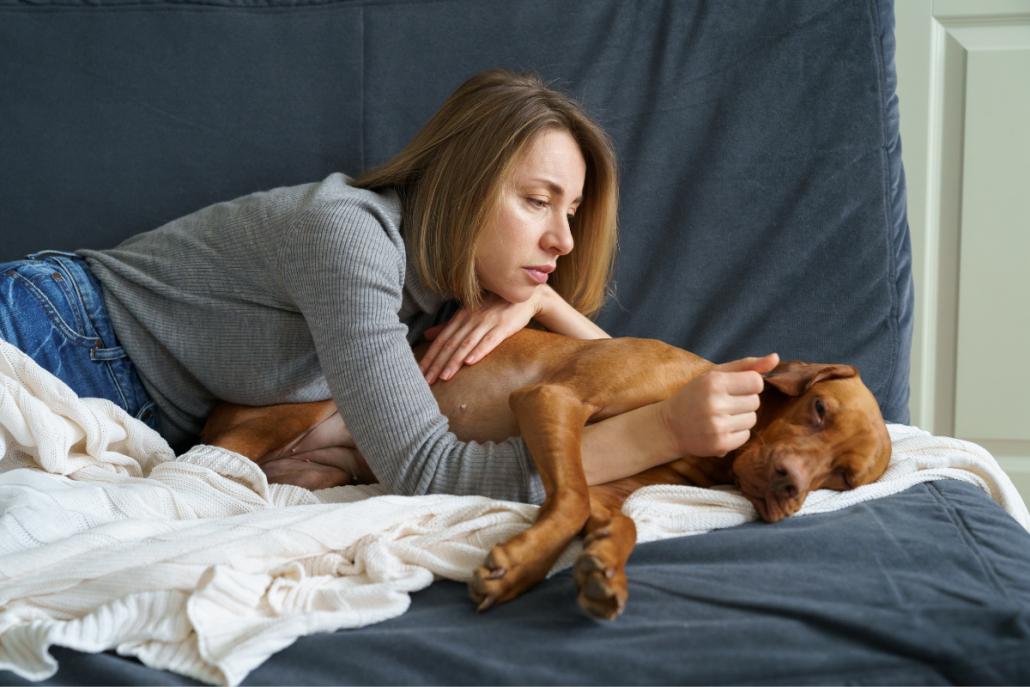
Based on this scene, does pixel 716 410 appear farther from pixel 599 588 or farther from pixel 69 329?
pixel 69 329

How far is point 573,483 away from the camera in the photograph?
5.14 ft

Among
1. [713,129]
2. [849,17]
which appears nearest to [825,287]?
[713,129]

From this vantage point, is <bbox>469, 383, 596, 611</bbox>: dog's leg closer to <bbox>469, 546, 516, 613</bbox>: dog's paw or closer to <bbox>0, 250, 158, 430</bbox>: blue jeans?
<bbox>469, 546, 516, 613</bbox>: dog's paw

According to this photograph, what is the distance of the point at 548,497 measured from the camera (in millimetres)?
1550

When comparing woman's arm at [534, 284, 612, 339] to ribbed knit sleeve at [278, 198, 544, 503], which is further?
woman's arm at [534, 284, 612, 339]

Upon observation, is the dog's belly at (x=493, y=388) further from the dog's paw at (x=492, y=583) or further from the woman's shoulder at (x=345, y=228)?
the dog's paw at (x=492, y=583)

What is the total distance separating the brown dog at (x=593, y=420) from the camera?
139 cm

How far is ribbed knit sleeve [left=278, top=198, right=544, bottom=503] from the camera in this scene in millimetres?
1701

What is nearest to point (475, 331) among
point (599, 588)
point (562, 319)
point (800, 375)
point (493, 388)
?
point (493, 388)

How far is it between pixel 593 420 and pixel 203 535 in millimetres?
801

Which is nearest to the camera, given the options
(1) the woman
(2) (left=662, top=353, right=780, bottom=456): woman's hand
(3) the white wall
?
(2) (left=662, top=353, right=780, bottom=456): woman's hand

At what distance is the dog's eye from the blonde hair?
704 millimetres

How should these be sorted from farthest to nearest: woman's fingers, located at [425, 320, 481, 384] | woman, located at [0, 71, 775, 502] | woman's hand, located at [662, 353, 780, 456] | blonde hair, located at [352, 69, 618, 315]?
woman's fingers, located at [425, 320, 481, 384]
blonde hair, located at [352, 69, 618, 315]
woman, located at [0, 71, 775, 502]
woman's hand, located at [662, 353, 780, 456]

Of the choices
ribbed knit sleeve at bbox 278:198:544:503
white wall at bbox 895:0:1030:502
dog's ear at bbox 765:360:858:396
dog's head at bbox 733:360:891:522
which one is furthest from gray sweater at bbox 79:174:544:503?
white wall at bbox 895:0:1030:502
